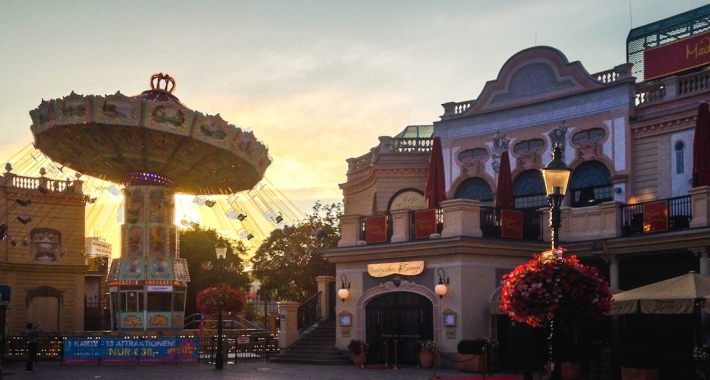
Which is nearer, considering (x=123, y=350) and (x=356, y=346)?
(x=356, y=346)

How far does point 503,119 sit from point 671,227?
37.4 feet

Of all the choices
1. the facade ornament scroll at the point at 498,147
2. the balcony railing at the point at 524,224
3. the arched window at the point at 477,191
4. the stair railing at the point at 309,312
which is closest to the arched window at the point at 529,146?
the facade ornament scroll at the point at 498,147

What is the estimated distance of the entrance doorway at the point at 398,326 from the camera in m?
32.2

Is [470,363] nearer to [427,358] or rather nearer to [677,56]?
[427,358]

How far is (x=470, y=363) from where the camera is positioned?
2973 cm

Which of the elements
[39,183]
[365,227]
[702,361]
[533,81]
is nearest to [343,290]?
[365,227]

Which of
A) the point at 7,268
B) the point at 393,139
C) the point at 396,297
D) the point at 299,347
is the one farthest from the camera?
the point at 7,268

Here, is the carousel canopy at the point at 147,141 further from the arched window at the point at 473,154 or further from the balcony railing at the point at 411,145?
the arched window at the point at 473,154

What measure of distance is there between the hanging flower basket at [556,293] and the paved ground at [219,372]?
1030 cm

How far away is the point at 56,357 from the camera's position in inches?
1666

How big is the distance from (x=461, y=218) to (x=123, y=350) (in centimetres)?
1467

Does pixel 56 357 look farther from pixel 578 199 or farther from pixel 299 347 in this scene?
pixel 578 199

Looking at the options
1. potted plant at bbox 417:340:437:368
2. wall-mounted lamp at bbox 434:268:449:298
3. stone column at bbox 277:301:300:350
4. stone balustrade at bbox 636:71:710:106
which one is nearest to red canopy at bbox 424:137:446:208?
wall-mounted lamp at bbox 434:268:449:298

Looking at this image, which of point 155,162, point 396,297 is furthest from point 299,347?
point 155,162
